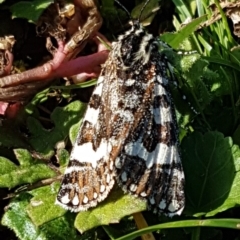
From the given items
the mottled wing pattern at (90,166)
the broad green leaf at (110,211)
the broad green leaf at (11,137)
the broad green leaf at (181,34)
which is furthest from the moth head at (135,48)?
the broad green leaf at (11,137)

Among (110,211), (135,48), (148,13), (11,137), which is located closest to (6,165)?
(11,137)

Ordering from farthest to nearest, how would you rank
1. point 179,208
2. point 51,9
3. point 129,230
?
1. point 51,9
2. point 129,230
3. point 179,208

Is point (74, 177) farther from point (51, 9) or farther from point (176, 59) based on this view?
point (51, 9)

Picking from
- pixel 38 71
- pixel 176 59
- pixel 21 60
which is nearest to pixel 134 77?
pixel 176 59

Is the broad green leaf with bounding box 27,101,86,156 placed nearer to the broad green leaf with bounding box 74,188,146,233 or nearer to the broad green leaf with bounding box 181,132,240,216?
the broad green leaf with bounding box 74,188,146,233

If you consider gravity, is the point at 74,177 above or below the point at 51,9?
below

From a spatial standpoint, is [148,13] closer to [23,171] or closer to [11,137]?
[11,137]
